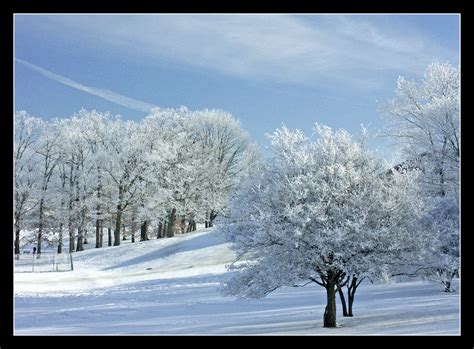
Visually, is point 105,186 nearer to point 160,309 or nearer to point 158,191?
point 158,191

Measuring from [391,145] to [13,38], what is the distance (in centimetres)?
1885

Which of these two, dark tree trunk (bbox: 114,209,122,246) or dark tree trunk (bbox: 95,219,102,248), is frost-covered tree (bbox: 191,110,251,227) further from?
dark tree trunk (bbox: 95,219,102,248)

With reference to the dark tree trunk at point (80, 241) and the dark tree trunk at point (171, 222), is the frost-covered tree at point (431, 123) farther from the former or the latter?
the dark tree trunk at point (80, 241)

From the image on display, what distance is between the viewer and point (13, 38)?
8367 mm

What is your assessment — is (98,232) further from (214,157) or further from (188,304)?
(188,304)

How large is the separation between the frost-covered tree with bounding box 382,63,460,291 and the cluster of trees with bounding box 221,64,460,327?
6cm

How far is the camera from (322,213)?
488 inches

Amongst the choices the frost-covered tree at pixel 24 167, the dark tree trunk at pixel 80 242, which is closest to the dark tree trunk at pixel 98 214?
the dark tree trunk at pixel 80 242

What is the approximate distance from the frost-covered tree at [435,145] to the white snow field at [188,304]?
156cm

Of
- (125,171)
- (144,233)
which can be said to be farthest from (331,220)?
(125,171)

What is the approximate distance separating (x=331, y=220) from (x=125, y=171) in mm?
28370

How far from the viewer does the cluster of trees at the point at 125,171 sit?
1415 inches

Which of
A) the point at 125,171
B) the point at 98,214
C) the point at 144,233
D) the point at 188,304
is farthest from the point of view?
the point at 144,233

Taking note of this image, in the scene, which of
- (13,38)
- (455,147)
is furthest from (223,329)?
(455,147)
